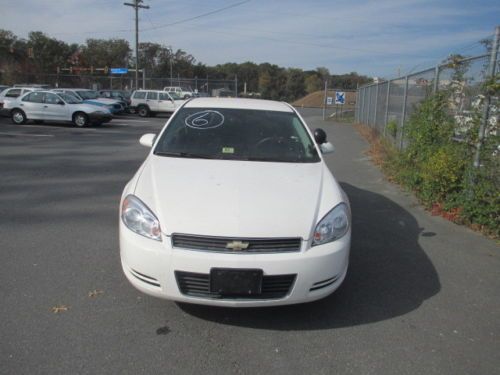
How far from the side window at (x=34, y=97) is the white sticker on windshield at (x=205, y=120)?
16439 millimetres

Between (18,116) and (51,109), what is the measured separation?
5.34 ft

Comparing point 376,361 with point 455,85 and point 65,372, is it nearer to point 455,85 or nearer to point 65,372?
point 65,372

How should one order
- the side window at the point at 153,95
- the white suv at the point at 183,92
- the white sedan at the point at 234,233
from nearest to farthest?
1. the white sedan at the point at 234,233
2. the side window at the point at 153,95
3. the white suv at the point at 183,92

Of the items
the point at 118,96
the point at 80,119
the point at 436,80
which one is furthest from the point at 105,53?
the point at 436,80

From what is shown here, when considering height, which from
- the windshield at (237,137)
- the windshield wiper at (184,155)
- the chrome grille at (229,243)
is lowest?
the chrome grille at (229,243)

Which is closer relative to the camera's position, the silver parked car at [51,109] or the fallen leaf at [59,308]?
the fallen leaf at [59,308]

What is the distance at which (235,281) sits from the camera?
9.64 ft

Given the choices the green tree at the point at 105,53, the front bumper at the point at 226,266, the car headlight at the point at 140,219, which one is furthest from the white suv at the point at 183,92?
the green tree at the point at 105,53

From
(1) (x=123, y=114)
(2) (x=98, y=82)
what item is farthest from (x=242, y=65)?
(1) (x=123, y=114)

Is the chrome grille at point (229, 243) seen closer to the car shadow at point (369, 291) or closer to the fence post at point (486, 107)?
the car shadow at point (369, 291)

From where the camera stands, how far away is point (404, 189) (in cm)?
812

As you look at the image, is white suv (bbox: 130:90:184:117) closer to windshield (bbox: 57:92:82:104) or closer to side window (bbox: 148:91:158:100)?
side window (bbox: 148:91:158:100)

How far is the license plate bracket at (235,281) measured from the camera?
9.59 ft

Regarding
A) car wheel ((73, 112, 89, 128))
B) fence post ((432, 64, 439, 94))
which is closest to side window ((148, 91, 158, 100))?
car wheel ((73, 112, 89, 128))
